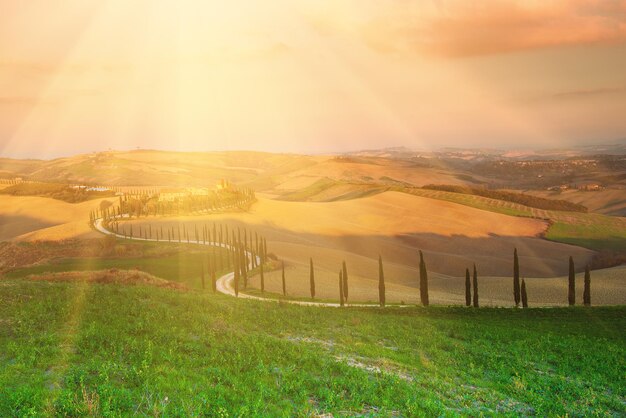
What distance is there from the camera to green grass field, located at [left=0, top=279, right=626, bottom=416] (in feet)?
54.3

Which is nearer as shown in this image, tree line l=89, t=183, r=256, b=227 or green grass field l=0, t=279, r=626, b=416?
green grass field l=0, t=279, r=626, b=416

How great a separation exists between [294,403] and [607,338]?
33346mm

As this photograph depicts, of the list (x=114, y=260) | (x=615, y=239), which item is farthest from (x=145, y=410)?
(x=615, y=239)

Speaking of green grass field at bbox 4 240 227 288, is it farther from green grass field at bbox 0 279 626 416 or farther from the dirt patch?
green grass field at bbox 0 279 626 416

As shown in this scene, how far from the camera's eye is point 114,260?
312ft

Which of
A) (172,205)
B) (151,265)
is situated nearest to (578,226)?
(172,205)

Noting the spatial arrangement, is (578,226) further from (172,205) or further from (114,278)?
(114,278)

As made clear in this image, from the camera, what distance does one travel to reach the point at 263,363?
2131 centimetres

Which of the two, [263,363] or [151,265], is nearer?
[263,363]

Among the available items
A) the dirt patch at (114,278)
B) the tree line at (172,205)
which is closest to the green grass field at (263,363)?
the dirt patch at (114,278)

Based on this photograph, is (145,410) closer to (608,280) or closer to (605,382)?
(605,382)

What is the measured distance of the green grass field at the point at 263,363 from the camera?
54.3 feet

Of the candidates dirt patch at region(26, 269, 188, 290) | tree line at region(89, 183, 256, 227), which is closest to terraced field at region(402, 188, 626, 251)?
tree line at region(89, 183, 256, 227)

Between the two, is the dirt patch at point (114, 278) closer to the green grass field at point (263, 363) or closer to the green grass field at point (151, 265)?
the green grass field at point (151, 265)
